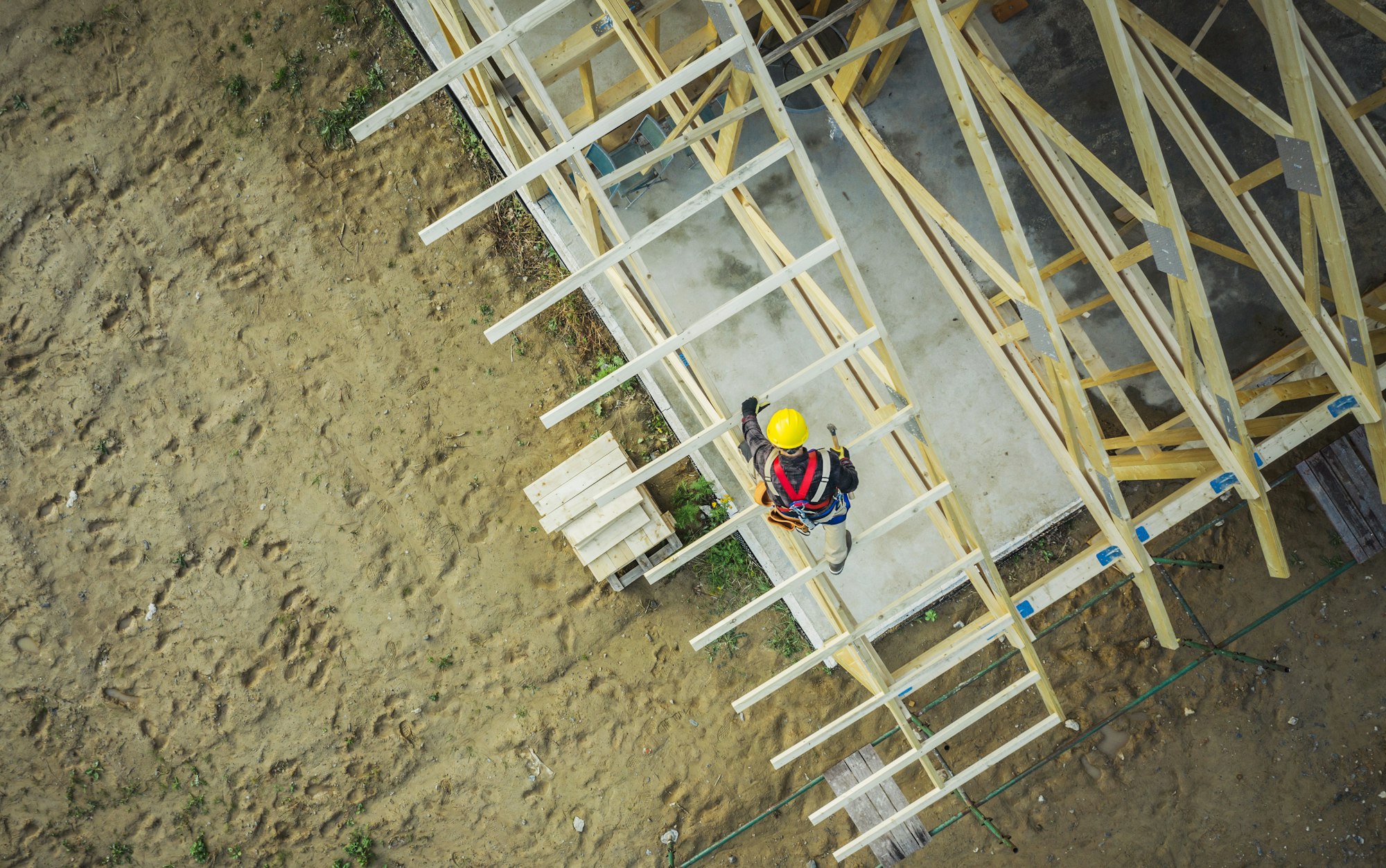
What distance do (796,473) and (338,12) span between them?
228 inches

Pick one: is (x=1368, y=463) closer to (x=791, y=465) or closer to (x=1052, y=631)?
(x=1052, y=631)

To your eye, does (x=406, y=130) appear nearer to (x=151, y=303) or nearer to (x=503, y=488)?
(x=151, y=303)

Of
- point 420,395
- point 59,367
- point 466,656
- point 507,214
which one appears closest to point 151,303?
point 59,367

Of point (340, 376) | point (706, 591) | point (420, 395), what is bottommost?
point (706, 591)

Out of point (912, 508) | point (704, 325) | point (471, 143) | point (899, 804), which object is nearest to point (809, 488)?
point (912, 508)

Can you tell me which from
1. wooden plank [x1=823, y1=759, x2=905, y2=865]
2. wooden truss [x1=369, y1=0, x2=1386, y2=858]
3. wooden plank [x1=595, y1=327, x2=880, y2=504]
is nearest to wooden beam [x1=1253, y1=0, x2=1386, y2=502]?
wooden truss [x1=369, y1=0, x2=1386, y2=858]

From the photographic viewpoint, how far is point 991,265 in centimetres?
603

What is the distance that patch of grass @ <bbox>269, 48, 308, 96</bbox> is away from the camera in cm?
747

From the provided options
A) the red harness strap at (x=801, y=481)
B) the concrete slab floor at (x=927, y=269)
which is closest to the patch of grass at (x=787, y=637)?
the concrete slab floor at (x=927, y=269)

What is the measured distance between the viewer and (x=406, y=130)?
7.56 meters

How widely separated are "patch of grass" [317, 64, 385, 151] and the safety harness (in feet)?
16.2

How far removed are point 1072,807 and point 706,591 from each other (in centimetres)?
371

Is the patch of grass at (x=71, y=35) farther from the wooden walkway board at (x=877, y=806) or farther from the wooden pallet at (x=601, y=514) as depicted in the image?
the wooden walkway board at (x=877, y=806)

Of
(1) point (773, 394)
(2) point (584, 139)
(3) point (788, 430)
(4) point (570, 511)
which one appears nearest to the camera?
(2) point (584, 139)
